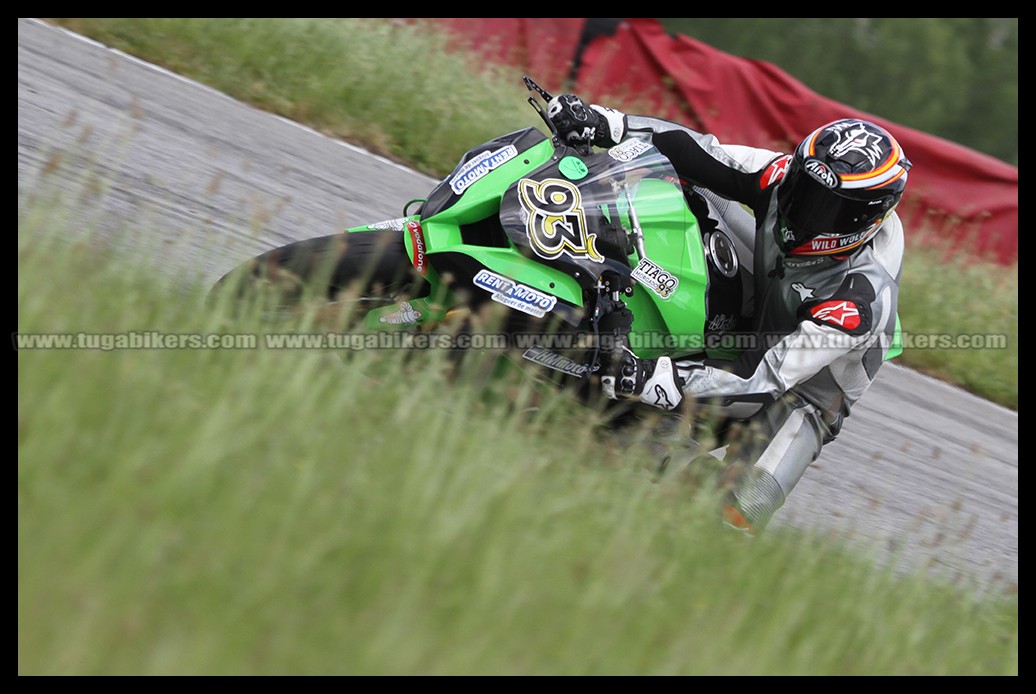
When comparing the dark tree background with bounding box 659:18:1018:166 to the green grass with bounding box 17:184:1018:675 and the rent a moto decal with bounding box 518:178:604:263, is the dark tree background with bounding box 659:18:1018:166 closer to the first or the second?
the rent a moto decal with bounding box 518:178:604:263

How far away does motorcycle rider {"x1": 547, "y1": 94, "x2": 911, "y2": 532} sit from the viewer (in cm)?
434

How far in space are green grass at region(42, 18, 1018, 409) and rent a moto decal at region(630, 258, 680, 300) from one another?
4318 mm

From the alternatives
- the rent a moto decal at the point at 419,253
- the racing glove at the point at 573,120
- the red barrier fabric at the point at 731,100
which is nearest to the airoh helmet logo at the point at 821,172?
the racing glove at the point at 573,120

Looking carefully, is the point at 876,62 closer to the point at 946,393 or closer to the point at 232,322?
the point at 946,393

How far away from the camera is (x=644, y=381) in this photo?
13.8 ft

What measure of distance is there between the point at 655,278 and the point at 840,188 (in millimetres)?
814

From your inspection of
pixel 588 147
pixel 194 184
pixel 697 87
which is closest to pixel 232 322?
pixel 588 147

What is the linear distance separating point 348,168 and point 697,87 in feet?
16.8

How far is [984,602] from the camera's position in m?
4.82

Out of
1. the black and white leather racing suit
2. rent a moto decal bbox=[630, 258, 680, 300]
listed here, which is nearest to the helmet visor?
the black and white leather racing suit

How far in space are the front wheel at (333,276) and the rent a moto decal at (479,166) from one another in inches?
13.2

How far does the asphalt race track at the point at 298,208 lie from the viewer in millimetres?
5492

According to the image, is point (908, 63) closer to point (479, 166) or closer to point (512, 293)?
point (479, 166)

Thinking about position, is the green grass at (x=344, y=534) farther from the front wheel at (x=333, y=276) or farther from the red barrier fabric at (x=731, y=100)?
the red barrier fabric at (x=731, y=100)
